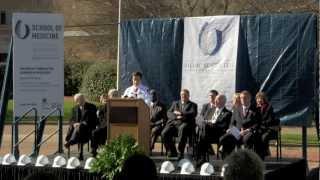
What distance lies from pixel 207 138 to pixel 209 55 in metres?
2.16

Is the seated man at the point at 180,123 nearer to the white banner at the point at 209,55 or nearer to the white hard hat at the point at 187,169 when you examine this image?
the white banner at the point at 209,55

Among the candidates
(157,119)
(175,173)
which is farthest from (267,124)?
(175,173)

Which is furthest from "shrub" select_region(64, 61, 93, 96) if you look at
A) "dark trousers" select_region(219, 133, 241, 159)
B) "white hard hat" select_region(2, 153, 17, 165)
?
"white hard hat" select_region(2, 153, 17, 165)

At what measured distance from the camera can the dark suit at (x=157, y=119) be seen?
13.5 m

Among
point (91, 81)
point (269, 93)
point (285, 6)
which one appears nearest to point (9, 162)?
point (269, 93)

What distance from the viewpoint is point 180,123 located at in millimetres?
13023

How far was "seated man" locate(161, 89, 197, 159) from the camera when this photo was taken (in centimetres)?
1288

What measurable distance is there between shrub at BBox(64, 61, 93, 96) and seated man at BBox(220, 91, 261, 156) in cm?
2835

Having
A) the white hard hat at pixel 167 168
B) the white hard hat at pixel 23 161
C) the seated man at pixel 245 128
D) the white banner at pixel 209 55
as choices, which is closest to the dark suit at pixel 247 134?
the seated man at pixel 245 128

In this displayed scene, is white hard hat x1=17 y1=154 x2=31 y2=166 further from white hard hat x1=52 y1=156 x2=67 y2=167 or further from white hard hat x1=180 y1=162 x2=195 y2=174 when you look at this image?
white hard hat x1=180 y1=162 x2=195 y2=174

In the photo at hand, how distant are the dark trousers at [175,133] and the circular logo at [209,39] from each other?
5.96 feet

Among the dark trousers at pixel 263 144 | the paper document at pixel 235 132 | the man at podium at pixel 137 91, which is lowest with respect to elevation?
the dark trousers at pixel 263 144

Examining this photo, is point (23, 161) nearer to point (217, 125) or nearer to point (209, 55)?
point (217, 125)

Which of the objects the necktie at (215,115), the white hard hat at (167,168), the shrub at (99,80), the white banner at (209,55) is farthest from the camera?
the shrub at (99,80)
